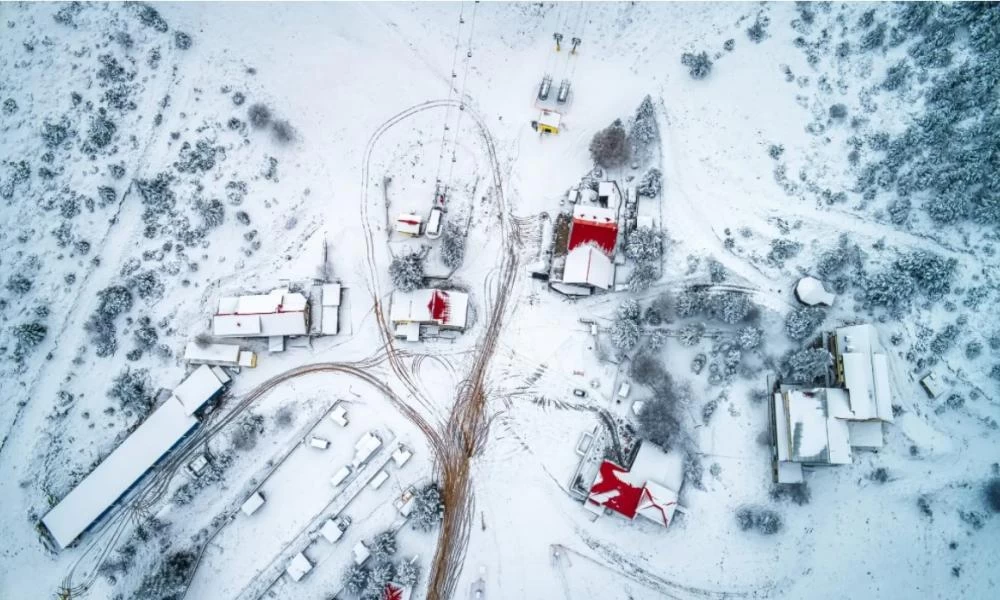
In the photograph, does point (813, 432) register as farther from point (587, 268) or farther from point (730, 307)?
point (587, 268)

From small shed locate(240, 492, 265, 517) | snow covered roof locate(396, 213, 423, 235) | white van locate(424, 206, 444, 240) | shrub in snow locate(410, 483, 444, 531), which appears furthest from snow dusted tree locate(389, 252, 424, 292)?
small shed locate(240, 492, 265, 517)

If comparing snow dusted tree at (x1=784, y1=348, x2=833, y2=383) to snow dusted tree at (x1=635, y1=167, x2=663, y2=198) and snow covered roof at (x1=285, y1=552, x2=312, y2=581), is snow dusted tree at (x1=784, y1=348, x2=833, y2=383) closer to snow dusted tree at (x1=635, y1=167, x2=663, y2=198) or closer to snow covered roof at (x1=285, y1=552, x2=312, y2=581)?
snow dusted tree at (x1=635, y1=167, x2=663, y2=198)

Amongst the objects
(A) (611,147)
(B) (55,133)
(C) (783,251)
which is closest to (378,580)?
(A) (611,147)

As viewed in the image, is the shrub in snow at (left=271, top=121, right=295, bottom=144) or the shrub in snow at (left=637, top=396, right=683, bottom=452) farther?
the shrub in snow at (left=271, top=121, right=295, bottom=144)

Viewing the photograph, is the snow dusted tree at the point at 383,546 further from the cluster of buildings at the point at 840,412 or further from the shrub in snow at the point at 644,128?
Result: the shrub in snow at the point at 644,128

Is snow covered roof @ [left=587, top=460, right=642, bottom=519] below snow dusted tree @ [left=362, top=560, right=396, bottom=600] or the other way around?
the other way around

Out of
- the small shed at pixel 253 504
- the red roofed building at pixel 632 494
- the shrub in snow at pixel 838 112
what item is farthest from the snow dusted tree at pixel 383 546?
the shrub in snow at pixel 838 112
